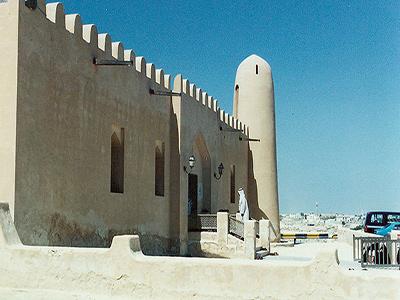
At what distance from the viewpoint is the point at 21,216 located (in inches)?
421

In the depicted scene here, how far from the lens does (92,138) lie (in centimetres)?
1345

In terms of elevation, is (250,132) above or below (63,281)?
above

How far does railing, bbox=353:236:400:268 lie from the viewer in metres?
12.1

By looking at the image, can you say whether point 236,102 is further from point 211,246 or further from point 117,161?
point 117,161

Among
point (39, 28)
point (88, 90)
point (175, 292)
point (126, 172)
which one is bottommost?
point (175, 292)

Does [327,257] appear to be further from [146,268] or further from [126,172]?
[126,172]

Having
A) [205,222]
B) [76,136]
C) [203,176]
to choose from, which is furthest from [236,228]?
[76,136]

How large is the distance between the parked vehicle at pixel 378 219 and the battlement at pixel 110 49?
25.8 ft

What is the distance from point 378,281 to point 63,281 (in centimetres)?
468

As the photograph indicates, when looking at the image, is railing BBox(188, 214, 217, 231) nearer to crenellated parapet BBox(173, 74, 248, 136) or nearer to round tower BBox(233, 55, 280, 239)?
crenellated parapet BBox(173, 74, 248, 136)

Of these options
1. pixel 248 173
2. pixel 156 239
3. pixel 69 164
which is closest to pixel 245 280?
pixel 69 164

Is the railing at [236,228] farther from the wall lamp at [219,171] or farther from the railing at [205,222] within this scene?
the wall lamp at [219,171]

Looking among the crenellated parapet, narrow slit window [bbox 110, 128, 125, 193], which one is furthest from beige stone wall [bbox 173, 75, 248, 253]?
narrow slit window [bbox 110, 128, 125, 193]

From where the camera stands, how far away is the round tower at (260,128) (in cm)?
2686
